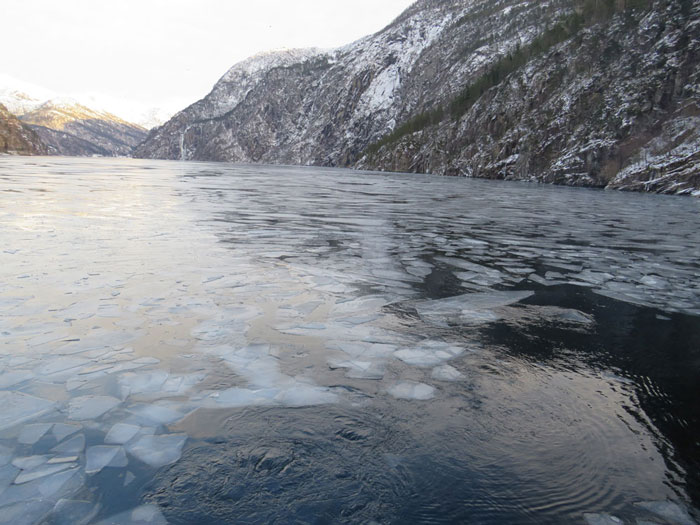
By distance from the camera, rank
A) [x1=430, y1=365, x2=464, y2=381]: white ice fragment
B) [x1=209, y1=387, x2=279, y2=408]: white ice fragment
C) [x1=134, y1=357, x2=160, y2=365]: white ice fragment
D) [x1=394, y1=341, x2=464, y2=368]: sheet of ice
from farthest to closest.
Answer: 1. [x1=394, y1=341, x2=464, y2=368]: sheet of ice
2. [x1=134, y1=357, x2=160, y2=365]: white ice fragment
3. [x1=430, y1=365, x2=464, y2=381]: white ice fragment
4. [x1=209, y1=387, x2=279, y2=408]: white ice fragment

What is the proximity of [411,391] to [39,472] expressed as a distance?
241cm

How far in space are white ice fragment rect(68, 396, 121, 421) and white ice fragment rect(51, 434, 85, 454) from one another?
0.24 meters

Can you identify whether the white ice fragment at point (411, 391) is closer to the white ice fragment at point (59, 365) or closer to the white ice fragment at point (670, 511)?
the white ice fragment at point (670, 511)

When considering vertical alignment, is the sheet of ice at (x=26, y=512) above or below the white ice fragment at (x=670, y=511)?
below

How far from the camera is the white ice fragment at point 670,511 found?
210 centimetres

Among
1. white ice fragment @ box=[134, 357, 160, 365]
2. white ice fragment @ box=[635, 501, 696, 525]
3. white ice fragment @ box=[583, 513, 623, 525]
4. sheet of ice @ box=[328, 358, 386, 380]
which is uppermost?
white ice fragment @ box=[635, 501, 696, 525]

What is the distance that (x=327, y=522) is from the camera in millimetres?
2041

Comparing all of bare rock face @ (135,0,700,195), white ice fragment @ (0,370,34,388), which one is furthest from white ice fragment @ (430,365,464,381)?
bare rock face @ (135,0,700,195)

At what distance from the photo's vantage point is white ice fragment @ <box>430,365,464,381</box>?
355cm

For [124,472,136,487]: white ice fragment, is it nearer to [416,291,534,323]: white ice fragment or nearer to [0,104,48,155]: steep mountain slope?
[416,291,534,323]: white ice fragment

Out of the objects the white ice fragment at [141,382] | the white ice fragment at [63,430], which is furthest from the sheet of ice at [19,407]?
the white ice fragment at [141,382]

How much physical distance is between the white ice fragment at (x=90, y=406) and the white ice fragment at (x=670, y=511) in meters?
3.28

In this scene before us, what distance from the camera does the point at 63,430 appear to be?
8.89 feet

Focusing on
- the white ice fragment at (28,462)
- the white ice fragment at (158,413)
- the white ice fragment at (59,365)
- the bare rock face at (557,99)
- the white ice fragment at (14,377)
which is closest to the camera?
the white ice fragment at (28,462)
